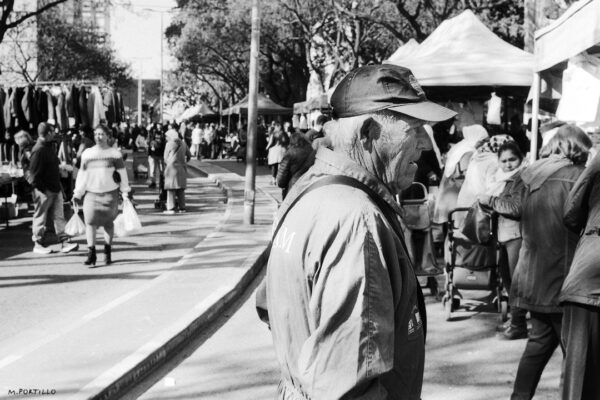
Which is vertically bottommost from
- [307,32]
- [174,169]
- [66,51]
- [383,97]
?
[174,169]

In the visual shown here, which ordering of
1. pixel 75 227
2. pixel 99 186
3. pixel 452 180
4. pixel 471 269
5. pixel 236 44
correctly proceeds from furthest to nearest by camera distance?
pixel 236 44 → pixel 75 227 → pixel 99 186 → pixel 452 180 → pixel 471 269

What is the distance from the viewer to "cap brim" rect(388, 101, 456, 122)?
2.15 meters

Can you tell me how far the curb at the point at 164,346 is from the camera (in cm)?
522

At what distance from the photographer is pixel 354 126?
2.17 m

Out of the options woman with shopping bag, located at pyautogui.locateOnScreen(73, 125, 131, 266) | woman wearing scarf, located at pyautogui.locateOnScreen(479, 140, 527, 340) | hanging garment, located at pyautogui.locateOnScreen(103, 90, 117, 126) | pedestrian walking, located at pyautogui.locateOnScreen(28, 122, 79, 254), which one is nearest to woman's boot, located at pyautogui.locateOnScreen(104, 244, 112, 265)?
woman with shopping bag, located at pyautogui.locateOnScreen(73, 125, 131, 266)

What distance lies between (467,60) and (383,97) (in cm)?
1037

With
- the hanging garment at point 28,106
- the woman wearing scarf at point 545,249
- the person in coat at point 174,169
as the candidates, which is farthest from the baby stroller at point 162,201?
the woman wearing scarf at point 545,249

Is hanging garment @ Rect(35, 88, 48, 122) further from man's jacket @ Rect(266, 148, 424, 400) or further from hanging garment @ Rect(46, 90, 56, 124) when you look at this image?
man's jacket @ Rect(266, 148, 424, 400)

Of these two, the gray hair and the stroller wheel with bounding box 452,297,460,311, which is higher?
the gray hair

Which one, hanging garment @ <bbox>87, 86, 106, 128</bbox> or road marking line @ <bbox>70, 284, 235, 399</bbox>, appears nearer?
road marking line @ <bbox>70, 284, 235, 399</bbox>

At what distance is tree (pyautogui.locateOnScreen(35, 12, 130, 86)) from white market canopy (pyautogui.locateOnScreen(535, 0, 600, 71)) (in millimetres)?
39143

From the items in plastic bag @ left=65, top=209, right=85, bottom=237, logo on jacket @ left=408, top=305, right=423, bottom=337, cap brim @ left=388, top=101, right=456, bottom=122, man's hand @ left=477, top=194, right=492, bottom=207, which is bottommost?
plastic bag @ left=65, top=209, right=85, bottom=237

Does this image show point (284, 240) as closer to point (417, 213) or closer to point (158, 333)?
point (158, 333)

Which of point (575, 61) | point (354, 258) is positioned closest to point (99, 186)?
point (575, 61)
